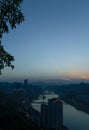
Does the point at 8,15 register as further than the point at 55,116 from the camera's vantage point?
No

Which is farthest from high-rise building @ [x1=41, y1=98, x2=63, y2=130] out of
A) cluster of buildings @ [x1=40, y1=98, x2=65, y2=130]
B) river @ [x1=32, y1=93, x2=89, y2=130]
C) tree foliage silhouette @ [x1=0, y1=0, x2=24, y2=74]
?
tree foliage silhouette @ [x1=0, y1=0, x2=24, y2=74]

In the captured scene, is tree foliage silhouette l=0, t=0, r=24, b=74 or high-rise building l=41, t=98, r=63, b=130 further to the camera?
high-rise building l=41, t=98, r=63, b=130

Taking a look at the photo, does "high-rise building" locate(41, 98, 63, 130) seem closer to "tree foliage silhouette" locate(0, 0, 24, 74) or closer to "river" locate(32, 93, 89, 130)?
"river" locate(32, 93, 89, 130)

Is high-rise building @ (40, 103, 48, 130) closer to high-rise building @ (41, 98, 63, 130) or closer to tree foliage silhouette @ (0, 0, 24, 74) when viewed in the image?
high-rise building @ (41, 98, 63, 130)

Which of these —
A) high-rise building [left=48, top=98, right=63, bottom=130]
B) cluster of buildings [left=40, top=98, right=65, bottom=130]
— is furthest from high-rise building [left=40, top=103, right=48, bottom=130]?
high-rise building [left=48, top=98, right=63, bottom=130]

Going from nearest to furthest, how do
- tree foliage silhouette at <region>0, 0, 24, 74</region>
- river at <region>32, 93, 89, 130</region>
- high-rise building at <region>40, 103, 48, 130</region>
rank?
tree foliage silhouette at <region>0, 0, 24, 74</region> → high-rise building at <region>40, 103, 48, 130</region> → river at <region>32, 93, 89, 130</region>

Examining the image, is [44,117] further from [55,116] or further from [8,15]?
[8,15]

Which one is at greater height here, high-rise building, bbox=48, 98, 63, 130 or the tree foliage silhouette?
the tree foliage silhouette

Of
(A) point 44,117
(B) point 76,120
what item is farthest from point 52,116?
(B) point 76,120

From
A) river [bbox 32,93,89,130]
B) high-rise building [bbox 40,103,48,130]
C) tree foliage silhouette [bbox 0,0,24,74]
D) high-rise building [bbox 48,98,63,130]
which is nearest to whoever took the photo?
tree foliage silhouette [bbox 0,0,24,74]

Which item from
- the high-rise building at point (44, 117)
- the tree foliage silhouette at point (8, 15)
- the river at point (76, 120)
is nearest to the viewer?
the tree foliage silhouette at point (8, 15)

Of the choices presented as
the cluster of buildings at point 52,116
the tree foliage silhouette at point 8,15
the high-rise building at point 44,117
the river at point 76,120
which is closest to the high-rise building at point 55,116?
the cluster of buildings at point 52,116

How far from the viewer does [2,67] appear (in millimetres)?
1713

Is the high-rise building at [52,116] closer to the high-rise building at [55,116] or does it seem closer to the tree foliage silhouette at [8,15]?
the high-rise building at [55,116]
